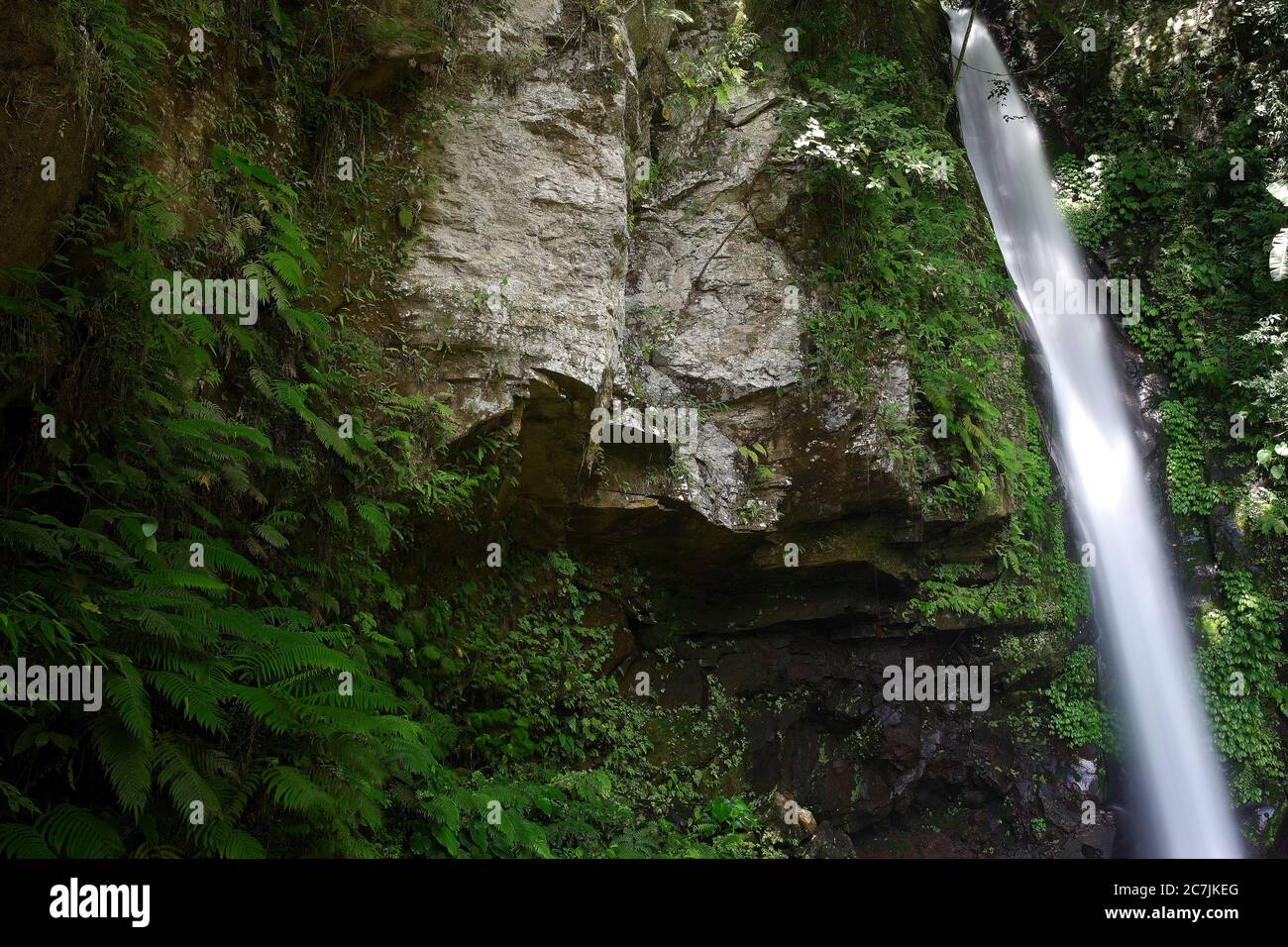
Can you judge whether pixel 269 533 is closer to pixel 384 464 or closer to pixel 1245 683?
pixel 384 464

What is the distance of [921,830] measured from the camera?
9.46 meters

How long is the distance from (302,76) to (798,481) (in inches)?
237

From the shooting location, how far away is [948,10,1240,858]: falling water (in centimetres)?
1030

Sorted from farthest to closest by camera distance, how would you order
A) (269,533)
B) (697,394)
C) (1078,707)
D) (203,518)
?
1. (1078,707)
2. (697,394)
3. (269,533)
4. (203,518)

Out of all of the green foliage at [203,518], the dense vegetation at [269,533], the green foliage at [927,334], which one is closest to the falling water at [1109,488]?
the green foliage at [927,334]

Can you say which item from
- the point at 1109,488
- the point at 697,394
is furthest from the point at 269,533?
the point at 1109,488

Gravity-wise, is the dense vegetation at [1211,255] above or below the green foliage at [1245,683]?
above

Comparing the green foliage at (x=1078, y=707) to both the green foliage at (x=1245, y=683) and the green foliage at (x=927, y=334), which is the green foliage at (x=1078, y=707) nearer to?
the green foliage at (x=927, y=334)

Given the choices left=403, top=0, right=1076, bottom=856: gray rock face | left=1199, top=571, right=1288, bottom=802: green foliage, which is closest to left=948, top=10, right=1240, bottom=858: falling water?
left=1199, top=571, right=1288, bottom=802: green foliage

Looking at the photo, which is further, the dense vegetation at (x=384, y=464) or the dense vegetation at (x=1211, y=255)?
the dense vegetation at (x=1211, y=255)

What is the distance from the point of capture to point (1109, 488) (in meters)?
11.5

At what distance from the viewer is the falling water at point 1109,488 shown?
10.3 metres
